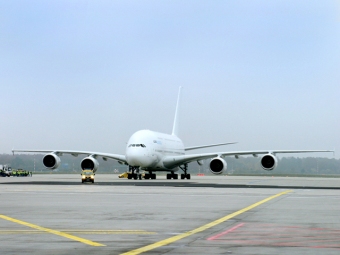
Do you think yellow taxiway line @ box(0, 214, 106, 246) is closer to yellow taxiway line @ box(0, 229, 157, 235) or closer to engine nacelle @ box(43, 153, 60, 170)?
yellow taxiway line @ box(0, 229, 157, 235)

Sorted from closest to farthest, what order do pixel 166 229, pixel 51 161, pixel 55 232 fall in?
pixel 55 232 → pixel 166 229 → pixel 51 161

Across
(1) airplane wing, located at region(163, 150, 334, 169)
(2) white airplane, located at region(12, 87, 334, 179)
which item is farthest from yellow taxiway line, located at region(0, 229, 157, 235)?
(1) airplane wing, located at region(163, 150, 334, 169)

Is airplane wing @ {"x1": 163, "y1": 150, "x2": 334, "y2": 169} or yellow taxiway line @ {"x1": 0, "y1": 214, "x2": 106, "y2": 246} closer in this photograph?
yellow taxiway line @ {"x1": 0, "y1": 214, "x2": 106, "y2": 246}

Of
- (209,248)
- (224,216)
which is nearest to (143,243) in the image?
(209,248)

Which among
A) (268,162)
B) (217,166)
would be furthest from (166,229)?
(217,166)

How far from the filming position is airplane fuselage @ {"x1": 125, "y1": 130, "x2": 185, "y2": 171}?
60.4 meters

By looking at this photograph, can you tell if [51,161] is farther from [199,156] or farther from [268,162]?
[268,162]

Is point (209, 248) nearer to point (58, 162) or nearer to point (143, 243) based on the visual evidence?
point (143, 243)

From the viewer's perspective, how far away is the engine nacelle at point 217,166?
5760 centimetres

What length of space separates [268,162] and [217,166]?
4.60 metres

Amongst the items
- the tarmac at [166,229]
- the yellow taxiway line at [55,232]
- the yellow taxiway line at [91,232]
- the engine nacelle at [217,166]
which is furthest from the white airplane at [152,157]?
the yellow taxiway line at [91,232]

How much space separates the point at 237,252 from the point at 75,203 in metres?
13.7

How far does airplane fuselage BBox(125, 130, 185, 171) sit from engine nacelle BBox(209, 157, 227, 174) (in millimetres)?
7023

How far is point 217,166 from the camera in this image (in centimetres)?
5791
